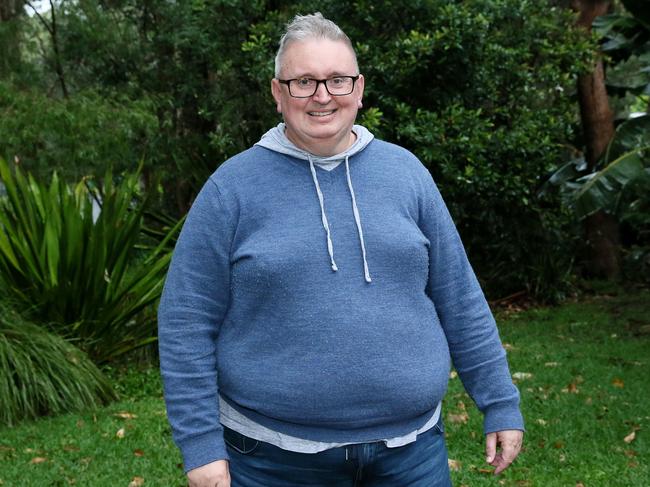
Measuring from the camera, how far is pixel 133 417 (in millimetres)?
7109

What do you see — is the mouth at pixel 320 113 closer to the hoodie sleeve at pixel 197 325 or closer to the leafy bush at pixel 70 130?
the hoodie sleeve at pixel 197 325

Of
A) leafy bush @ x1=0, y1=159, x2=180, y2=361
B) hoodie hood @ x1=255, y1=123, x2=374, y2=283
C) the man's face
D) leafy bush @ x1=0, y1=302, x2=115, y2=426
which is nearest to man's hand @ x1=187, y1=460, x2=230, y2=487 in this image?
hoodie hood @ x1=255, y1=123, x2=374, y2=283

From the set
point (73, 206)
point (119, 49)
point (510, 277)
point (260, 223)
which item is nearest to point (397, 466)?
point (260, 223)

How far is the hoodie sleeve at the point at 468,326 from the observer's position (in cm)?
267

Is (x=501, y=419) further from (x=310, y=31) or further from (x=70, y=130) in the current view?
(x=70, y=130)

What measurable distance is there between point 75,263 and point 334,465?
602 centimetres

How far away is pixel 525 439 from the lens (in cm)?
643

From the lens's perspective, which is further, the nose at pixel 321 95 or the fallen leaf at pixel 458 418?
the fallen leaf at pixel 458 418

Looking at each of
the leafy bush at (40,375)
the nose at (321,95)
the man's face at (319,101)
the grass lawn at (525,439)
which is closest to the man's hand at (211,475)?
the man's face at (319,101)

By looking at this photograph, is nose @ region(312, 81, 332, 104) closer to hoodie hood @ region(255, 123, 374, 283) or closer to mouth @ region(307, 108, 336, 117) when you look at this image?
mouth @ region(307, 108, 336, 117)

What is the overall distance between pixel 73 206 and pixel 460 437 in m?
3.76

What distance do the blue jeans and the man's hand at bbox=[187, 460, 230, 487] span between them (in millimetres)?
64

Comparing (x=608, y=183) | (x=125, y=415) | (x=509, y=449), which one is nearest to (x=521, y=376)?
(x=608, y=183)

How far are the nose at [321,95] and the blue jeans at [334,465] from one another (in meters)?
0.87
